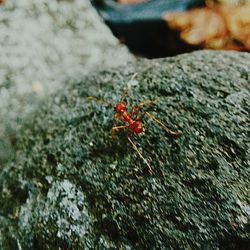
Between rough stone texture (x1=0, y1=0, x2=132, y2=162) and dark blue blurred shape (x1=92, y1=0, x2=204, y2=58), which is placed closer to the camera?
rough stone texture (x1=0, y1=0, x2=132, y2=162)

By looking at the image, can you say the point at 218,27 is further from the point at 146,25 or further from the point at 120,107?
the point at 120,107

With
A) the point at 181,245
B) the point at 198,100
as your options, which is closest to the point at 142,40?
the point at 198,100

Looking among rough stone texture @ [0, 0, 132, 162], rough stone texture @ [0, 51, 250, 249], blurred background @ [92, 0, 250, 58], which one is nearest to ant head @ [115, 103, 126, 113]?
rough stone texture @ [0, 51, 250, 249]

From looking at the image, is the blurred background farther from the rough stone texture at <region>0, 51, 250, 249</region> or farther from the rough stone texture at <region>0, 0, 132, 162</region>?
the rough stone texture at <region>0, 51, 250, 249</region>

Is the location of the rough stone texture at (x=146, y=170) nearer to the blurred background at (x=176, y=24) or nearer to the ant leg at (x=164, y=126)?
the ant leg at (x=164, y=126)

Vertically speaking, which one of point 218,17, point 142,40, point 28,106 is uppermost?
point 218,17

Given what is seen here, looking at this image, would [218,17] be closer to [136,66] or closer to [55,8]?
[136,66]

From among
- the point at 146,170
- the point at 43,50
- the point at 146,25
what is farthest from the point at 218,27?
the point at 146,170
